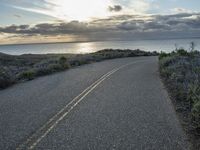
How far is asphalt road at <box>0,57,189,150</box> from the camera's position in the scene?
7.44m

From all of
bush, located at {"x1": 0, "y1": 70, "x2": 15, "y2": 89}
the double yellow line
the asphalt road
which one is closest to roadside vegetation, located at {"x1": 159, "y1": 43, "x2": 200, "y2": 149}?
the asphalt road

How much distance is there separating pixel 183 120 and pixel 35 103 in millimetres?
5110

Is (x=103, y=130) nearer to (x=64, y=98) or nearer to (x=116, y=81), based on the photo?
(x=64, y=98)

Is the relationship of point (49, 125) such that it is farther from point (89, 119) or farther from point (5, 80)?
point (5, 80)

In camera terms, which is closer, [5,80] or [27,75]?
[5,80]

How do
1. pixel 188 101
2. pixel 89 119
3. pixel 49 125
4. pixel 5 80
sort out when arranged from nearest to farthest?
pixel 49 125 < pixel 89 119 < pixel 188 101 < pixel 5 80

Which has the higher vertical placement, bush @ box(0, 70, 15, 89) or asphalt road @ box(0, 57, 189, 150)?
bush @ box(0, 70, 15, 89)

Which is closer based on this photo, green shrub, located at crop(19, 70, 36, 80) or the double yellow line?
the double yellow line

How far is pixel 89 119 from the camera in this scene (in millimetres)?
9492

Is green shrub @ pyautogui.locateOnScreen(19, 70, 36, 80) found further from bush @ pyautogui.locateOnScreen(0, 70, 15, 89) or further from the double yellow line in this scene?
the double yellow line

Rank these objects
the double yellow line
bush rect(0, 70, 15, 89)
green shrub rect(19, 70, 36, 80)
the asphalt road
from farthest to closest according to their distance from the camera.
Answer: green shrub rect(19, 70, 36, 80) → bush rect(0, 70, 15, 89) → the asphalt road → the double yellow line

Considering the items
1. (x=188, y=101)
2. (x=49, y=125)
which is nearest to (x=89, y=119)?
(x=49, y=125)

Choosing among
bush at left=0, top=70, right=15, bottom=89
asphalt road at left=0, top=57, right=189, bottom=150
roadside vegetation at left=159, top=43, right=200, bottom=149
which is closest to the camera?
asphalt road at left=0, top=57, right=189, bottom=150

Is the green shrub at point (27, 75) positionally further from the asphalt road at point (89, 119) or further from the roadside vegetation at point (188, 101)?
the roadside vegetation at point (188, 101)
